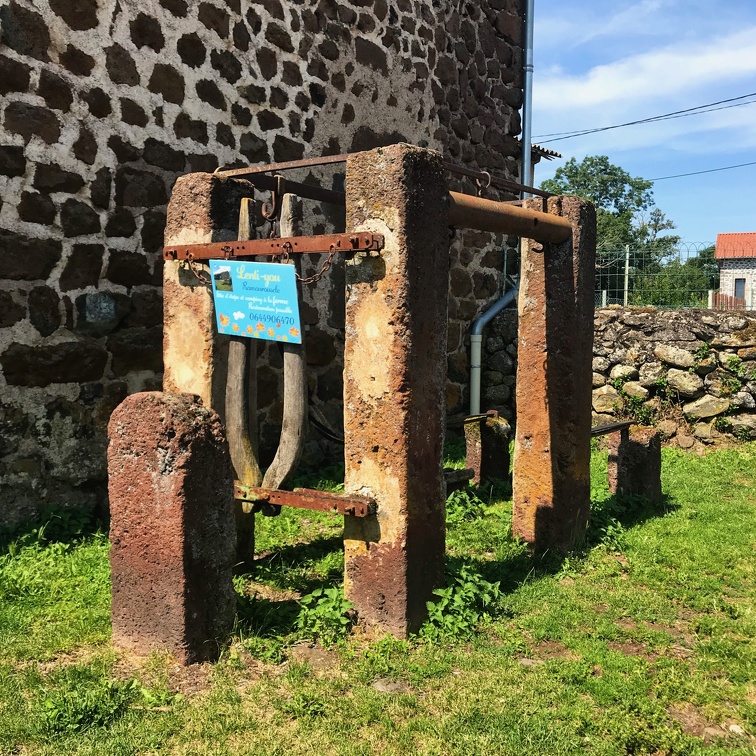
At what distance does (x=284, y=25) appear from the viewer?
6418mm

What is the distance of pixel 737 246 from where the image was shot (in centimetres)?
3372

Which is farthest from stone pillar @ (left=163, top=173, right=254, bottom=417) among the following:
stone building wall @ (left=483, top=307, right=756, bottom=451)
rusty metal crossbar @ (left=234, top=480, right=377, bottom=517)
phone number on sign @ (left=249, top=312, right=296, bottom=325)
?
stone building wall @ (left=483, top=307, right=756, bottom=451)

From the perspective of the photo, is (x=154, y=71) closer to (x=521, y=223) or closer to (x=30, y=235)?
(x=30, y=235)

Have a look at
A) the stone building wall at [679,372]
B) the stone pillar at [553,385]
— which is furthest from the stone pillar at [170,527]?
the stone building wall at [679,372]

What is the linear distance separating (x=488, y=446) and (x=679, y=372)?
9.84ft

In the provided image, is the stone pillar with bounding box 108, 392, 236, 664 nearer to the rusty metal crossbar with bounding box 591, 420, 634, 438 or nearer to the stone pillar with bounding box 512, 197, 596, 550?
the stone pillar with bounding box 512, 197, 596, 550

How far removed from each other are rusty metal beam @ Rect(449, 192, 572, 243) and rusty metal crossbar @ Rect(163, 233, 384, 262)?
589mm

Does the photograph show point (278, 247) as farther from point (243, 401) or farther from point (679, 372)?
point (679, 372)

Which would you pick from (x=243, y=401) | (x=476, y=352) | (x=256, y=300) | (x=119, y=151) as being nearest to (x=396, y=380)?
(x=256, y=300)

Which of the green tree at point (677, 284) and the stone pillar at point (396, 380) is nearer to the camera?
the stone pillar at point (396, 380)

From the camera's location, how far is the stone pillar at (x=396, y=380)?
12.0 feet

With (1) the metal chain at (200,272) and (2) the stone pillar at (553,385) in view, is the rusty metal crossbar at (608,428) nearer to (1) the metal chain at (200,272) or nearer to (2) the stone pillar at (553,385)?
(2) the stone pillar at (553,385)

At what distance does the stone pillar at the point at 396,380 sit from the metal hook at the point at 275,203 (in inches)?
27.2

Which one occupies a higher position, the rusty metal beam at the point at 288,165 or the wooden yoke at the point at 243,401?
the rusty metal beam at the point at 288,165
